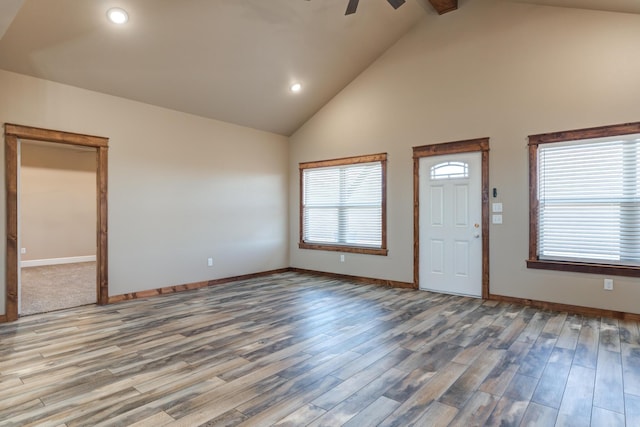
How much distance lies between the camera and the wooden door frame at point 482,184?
491 centimetres

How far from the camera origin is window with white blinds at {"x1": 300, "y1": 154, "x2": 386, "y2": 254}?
19.9ft

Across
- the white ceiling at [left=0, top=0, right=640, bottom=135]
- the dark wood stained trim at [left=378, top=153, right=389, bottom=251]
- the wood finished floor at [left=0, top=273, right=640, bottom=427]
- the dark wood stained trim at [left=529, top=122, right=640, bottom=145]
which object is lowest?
the wood finished floor at [left=0, top=273, right=640, bottom=427]

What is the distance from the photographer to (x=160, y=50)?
14.3ft

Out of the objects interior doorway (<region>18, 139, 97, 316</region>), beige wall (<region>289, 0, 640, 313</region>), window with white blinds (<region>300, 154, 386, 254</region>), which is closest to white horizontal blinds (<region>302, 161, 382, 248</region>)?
window with white blinds (<region>300, 154, 386, 254</region>)

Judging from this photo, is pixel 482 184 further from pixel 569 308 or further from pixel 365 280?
pixel 365 280

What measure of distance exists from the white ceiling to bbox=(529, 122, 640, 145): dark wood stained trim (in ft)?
4.05

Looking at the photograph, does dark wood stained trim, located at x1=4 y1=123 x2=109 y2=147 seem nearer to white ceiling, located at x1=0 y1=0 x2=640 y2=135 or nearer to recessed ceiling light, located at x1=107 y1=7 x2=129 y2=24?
white ceiling, located at x1=0 y1=0 x2=640 y2=135

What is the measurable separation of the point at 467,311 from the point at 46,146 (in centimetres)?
917

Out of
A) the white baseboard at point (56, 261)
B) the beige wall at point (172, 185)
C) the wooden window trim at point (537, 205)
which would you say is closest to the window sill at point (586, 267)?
the wooden window trim at point (537, 205)

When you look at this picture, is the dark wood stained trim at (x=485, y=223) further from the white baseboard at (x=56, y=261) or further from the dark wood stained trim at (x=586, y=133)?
A: the white baseboard at (x=56, y=261)

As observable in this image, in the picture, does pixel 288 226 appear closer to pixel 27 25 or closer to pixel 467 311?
pixel 467 311

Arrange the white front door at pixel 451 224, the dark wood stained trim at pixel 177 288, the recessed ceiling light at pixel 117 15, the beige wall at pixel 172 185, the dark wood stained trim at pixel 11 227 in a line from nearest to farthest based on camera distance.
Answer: the recessed ceiling light at pixel 117 15, the dark wood stained trim at pixel 11 227, the beige wall at pixel 172 185, the dark wood stained trim at pixel 177 288, the white front door at pixel 451 224

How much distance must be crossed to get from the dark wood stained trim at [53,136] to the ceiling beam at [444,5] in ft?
15.9

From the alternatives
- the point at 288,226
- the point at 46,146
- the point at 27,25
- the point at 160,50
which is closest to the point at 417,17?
the point at 160,50
